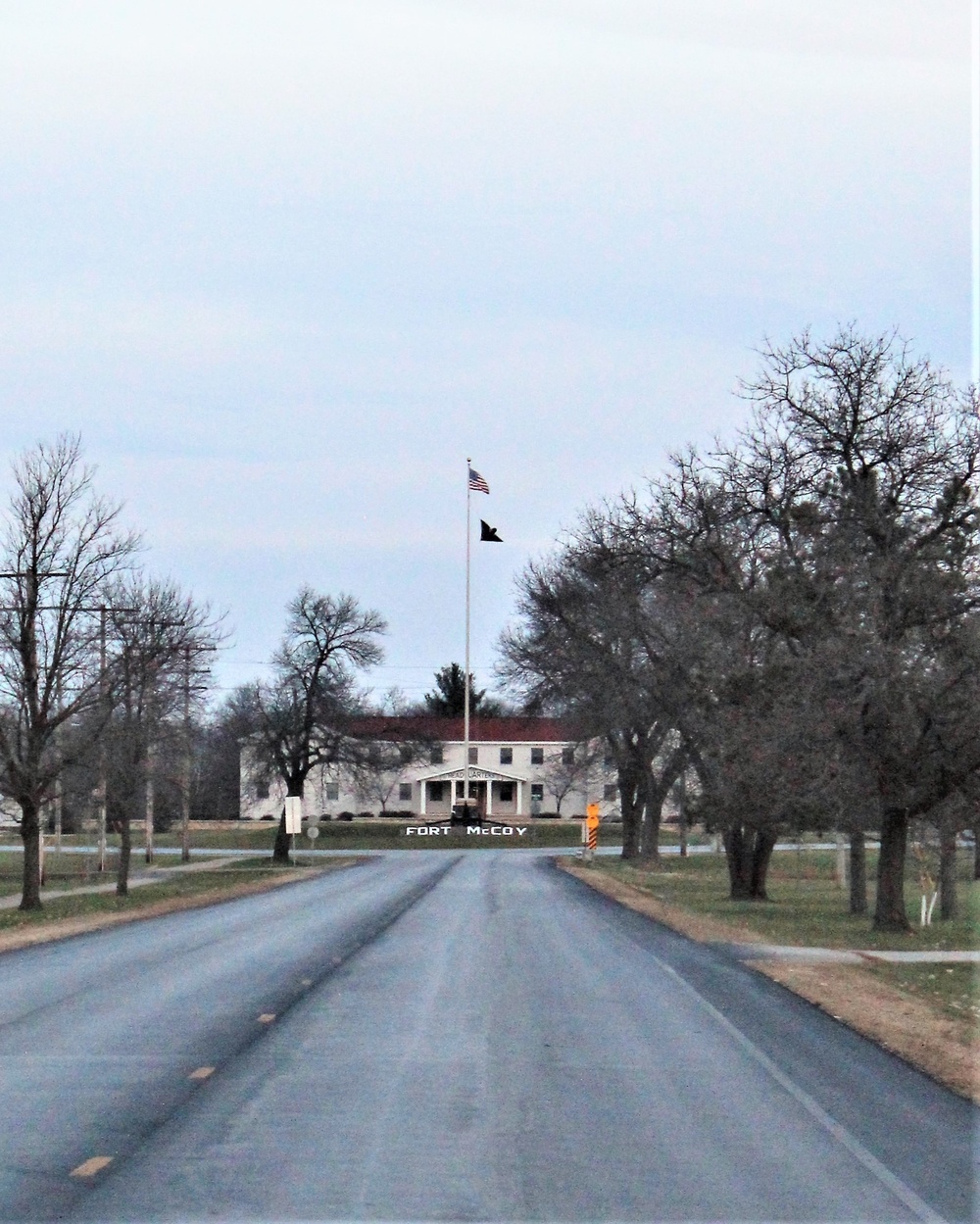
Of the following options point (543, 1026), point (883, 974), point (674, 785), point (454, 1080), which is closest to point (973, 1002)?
point (883, 974)

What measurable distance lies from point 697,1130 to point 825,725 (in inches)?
594

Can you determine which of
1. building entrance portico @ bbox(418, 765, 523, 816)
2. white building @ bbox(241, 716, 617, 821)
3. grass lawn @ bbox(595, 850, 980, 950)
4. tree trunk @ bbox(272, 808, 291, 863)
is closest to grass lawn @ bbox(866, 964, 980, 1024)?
grass lawn @ bbox(595, 850, 980, 950)

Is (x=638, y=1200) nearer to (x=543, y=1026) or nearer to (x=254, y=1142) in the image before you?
(x=254, y=1142)

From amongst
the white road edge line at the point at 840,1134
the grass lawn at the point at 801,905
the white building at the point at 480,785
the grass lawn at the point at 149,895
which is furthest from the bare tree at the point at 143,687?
the white building at the point at 480,785

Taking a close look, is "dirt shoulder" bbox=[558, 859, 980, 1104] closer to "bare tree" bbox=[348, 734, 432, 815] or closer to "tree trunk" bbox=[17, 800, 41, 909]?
"tree trunk" bbox=[17, 800, 41, 909]

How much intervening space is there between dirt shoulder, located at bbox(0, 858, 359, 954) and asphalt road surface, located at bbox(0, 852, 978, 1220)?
6.19 m

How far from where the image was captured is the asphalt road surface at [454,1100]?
7461mm

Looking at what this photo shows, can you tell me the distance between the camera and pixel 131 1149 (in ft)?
27.6

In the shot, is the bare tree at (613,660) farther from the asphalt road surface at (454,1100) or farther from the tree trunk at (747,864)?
the asphalt road surface at (454,1100)

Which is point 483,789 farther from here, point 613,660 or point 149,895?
point 149,895

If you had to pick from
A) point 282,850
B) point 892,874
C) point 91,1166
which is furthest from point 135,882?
point 91,1166

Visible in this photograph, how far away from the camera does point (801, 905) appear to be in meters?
35.2

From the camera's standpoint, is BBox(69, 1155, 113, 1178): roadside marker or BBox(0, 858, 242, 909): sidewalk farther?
BBox(0, 858, 242, 909): sidewalk

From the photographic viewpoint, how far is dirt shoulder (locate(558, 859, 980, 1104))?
1153 cm
